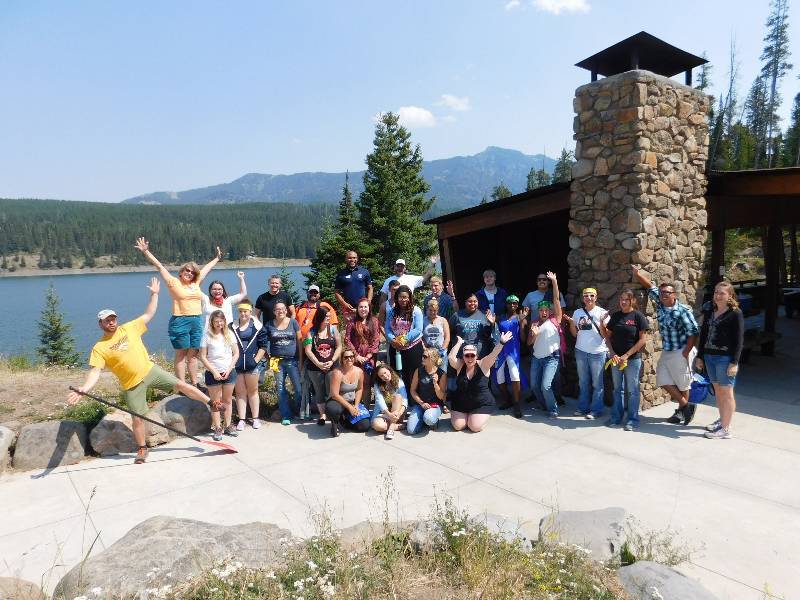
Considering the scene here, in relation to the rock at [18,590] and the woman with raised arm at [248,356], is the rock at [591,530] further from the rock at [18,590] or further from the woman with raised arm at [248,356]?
the woman with raised arm at [248,356]

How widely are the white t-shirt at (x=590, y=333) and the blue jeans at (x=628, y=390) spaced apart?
301 millimetres

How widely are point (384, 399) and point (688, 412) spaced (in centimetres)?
367

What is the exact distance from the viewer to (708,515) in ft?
13.6

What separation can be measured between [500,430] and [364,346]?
194cm

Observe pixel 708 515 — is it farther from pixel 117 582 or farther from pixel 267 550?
pixel 117 582

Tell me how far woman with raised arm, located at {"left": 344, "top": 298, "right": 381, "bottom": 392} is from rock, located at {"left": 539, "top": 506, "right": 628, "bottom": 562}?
10.0ft

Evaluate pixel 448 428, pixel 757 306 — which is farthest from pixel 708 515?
pixel 757 306

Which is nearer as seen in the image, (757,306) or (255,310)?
(255,310)

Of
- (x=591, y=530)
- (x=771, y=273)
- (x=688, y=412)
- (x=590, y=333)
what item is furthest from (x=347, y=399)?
(x=771, y=273)

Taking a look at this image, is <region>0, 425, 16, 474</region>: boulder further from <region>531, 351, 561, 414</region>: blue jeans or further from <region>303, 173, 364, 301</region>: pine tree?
<region>303, 173, 364, 301</region>: pine tree

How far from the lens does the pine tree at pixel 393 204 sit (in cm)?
3297

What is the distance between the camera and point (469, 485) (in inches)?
189

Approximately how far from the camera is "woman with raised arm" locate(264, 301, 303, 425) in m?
6.37

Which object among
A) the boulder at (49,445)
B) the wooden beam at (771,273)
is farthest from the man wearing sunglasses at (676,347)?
the boulder at (49,445)
